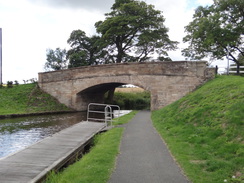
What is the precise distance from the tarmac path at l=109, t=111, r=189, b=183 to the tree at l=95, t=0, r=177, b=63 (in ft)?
66.3

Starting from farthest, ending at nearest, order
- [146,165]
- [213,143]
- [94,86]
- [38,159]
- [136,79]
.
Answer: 1. [94,86]
2. [136,79]
3. [213,143]
4. [38,159]
5. [146,165]

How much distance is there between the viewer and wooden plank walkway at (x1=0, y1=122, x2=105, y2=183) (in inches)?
172

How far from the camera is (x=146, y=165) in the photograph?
482cm

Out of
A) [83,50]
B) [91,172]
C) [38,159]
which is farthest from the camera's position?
[83,50]

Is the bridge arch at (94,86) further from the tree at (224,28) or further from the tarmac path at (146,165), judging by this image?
the tarmac path at (146,165)

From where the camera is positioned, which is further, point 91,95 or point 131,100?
point 131,100

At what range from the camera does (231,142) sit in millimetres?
5312

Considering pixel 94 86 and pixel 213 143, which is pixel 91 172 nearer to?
pixel 213 143

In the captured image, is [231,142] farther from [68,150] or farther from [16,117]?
[16,117]

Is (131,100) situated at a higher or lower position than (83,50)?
lower

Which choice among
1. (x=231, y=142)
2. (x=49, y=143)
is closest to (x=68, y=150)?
(x=49, y=143)

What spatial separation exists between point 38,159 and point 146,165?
102 inches

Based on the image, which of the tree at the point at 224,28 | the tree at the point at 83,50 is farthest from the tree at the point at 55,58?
the tree at the point at 224,28

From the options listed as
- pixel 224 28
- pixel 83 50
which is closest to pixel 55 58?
pixel 83 50
